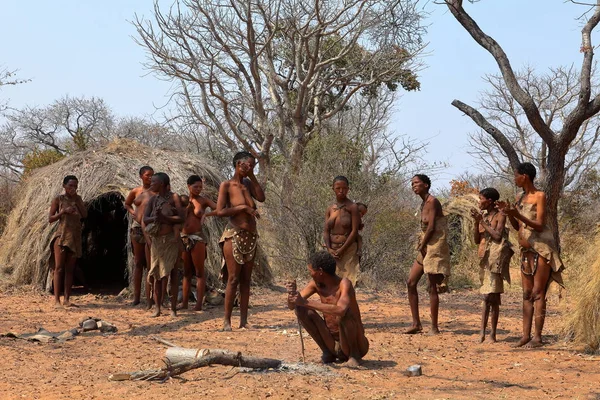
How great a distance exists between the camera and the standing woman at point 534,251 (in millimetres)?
6695

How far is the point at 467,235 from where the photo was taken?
15.0 meters

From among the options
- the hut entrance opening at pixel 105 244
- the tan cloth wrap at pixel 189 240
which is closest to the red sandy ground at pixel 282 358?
the tan cloth wrap at pixel 189 240

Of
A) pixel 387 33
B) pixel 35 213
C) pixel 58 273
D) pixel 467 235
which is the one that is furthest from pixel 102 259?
pixel 387 33

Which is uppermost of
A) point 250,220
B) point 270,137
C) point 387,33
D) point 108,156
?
point 387,33

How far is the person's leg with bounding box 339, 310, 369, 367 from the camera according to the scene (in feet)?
18.5

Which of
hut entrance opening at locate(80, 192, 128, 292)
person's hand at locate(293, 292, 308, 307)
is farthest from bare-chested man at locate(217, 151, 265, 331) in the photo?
hut entrance opening at locate(80, 192, 128, 292)

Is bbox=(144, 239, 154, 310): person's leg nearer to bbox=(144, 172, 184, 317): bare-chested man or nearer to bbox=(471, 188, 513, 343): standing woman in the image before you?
bbox=(144, 172, 184, 317): bare-chested man

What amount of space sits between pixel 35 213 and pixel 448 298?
6.10m

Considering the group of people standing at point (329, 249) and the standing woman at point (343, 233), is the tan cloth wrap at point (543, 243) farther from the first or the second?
the standing woman at point (343, 233)

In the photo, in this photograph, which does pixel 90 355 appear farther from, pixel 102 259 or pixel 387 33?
pixel 387 33

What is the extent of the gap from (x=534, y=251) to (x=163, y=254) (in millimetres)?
4017

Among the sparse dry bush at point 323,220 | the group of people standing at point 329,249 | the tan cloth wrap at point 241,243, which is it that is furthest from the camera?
the sparse dry bush at point 323,220

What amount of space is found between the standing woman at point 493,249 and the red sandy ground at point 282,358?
523 mm

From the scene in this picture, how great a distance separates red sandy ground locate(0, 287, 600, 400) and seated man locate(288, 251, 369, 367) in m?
0.22
